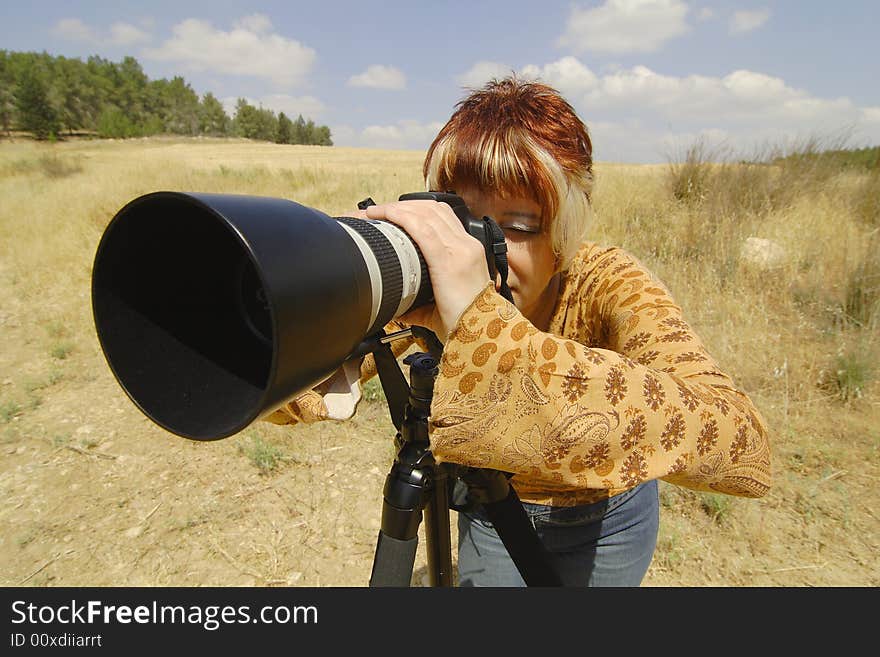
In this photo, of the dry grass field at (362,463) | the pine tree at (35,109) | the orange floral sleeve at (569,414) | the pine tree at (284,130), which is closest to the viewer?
the orange floral sleeve at (569,414)

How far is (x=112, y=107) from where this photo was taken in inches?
1786

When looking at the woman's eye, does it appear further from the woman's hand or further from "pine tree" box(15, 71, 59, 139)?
"pine tree" box(15, 71, 59, 139)

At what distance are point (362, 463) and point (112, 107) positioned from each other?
5729 cm

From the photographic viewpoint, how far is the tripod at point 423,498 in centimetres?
80

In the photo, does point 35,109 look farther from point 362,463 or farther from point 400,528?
point 400,528

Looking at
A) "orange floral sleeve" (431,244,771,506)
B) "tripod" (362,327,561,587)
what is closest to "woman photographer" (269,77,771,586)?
"orange floral sleeve" (431,244,771,506)

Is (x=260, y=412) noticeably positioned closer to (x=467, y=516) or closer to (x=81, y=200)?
(x=467, y=516)

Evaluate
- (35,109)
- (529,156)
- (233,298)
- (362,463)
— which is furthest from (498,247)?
(35,109)

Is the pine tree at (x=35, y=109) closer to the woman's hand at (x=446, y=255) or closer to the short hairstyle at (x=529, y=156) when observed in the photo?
the short hairstyle at (x=529, y=156)

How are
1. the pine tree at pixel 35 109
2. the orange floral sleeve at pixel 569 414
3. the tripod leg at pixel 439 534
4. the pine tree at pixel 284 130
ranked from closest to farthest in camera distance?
the orange floral sleeve at pixel 569 414 < the tripod leg at pixel 439 534 < the pine tree at pixel 35 109 < the pine tree at pixel 284 130

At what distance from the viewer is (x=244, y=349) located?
2.14 feet

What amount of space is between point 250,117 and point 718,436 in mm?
59067

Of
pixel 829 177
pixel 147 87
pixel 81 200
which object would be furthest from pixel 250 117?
pixel 829 177

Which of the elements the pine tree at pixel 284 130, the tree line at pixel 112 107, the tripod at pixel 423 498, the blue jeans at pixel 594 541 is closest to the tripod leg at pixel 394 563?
the tripod at pixel 423 498
